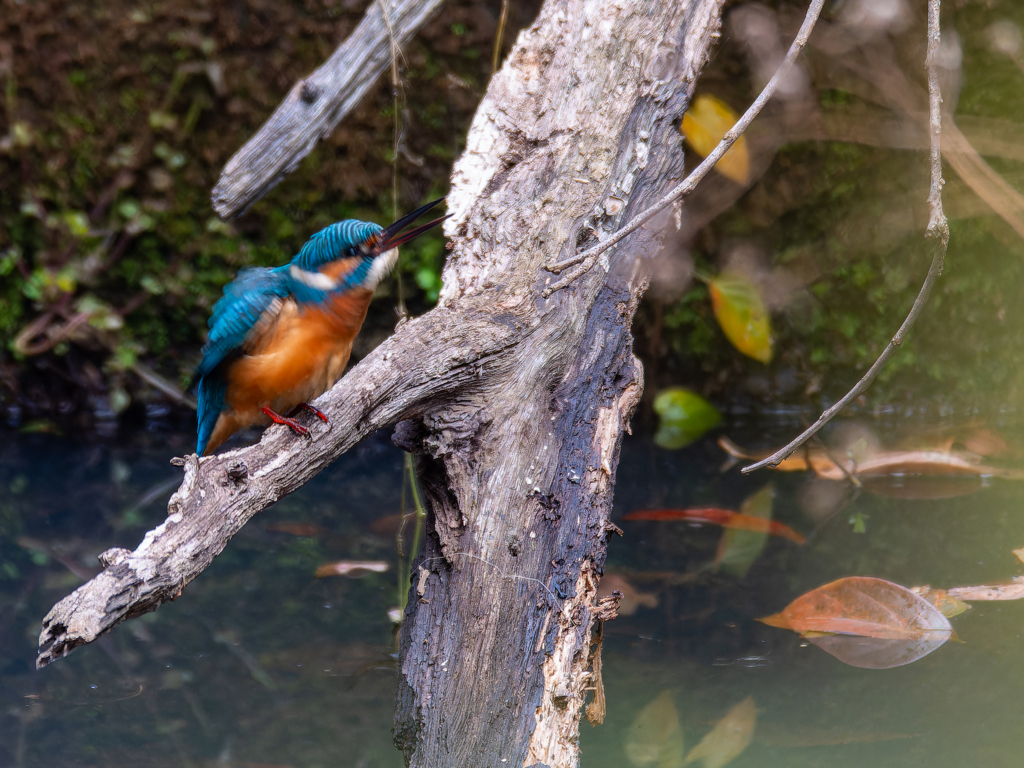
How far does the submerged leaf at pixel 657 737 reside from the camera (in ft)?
5.95

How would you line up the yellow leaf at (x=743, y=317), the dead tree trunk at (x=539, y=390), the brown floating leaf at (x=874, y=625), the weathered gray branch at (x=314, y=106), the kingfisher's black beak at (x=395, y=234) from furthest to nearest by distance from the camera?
the yellow leaf at (x=743, y=317) → the brown floating leaf at (x=874, y=625) → the weathered gray branch at (x=314, y=106) → the kingfisher's black beak at (x=395, y=234) → the dead tree trunk at (x=539, y=390)

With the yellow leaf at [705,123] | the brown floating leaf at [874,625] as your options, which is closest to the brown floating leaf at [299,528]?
the brown floating leaf at [874,625]

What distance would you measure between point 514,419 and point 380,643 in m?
0.90

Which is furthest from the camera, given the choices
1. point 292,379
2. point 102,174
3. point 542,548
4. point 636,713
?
point 102,174

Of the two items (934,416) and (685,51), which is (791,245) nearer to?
(934,416)

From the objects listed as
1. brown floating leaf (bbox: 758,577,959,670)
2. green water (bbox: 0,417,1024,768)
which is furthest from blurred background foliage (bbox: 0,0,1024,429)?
brown floating leaf (bbox: 758,577,959,670)

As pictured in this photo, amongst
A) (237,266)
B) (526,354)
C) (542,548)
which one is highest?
(237,266)

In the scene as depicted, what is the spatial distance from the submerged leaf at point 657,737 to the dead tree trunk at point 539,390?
1.24 ft

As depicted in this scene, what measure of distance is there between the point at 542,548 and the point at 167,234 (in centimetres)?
269

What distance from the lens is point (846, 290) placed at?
3.72m

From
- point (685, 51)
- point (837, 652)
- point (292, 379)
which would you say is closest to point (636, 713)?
point (837, 652)

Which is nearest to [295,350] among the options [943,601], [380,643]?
[380,643]

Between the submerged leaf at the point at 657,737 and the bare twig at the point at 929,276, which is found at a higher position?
the bare twig at the point at 929,276

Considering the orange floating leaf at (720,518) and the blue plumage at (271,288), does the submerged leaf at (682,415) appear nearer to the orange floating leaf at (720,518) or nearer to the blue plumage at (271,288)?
the orange floating leaf at (720,518)
